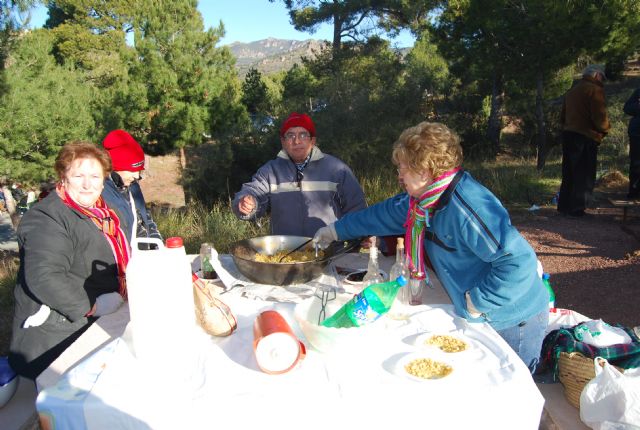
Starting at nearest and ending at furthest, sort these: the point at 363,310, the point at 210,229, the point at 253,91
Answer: the point at 363,310, the point at 210,229, the point at 253,91

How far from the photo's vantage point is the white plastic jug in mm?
1301

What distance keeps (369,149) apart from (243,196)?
8.74 m

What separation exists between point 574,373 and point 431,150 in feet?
3.35

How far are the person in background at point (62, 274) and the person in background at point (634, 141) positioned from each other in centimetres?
703

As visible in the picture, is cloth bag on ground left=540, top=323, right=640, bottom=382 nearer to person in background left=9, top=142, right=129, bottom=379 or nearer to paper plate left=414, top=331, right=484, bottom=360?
paper plate left=414, top=331, right=484, bottom=360

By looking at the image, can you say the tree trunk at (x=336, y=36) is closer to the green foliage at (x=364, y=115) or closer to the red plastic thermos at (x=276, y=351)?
the green foliage at (x=364, y=115)

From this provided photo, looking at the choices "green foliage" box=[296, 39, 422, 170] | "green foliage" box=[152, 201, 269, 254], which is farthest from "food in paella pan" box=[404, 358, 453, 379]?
"green foliage" box=[296, 39, 422, 170]

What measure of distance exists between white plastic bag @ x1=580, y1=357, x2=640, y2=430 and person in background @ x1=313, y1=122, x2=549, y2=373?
295mm

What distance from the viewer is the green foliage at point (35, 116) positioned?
7.12 metres

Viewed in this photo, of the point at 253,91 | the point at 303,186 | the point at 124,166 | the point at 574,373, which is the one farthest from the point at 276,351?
the point at 253,91

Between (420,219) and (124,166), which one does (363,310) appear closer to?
(420,219)

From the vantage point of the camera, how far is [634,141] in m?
6.96

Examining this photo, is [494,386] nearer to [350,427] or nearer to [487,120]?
[350,427]

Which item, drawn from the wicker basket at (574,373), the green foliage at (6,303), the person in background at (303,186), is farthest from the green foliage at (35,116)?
the wicker basket at (574,373)
